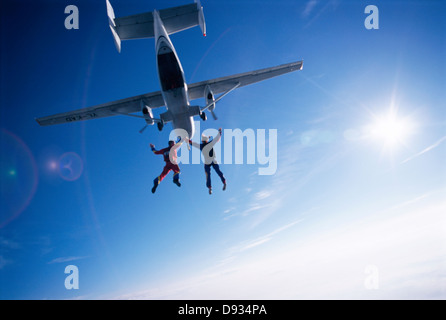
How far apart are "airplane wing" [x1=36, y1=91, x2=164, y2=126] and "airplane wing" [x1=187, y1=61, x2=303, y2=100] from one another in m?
2.77

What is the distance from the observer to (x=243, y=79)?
50.1 ft

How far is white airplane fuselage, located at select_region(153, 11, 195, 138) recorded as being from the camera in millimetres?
11422

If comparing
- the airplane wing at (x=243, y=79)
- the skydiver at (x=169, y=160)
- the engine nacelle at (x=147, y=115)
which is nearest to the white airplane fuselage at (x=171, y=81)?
the engine nacelle at (x=147, y=115)

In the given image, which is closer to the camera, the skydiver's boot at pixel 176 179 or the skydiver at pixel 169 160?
the skydiver at pixel 169 160

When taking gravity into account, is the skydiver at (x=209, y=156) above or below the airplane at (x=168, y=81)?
below

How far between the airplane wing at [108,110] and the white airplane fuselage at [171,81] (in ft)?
11.6

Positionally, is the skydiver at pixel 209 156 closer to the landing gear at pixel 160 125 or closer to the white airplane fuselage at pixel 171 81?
the white airplane fuselage at pixel 171 81

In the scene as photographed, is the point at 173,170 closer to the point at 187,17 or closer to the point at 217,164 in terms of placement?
the point at 217,164

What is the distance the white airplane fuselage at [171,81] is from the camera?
11.4 m

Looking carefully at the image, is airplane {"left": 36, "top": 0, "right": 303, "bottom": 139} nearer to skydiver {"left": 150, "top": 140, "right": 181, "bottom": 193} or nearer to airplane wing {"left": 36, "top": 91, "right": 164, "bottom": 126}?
airplane wing {"left": 36, "top": 91, "right": 164, "bottom": 126}

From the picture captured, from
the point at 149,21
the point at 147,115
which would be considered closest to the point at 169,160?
the point at 147,115

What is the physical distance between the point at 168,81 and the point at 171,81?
0.16 m
